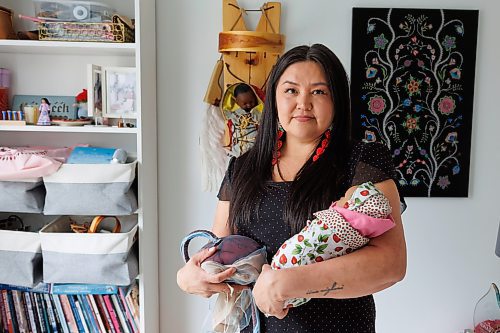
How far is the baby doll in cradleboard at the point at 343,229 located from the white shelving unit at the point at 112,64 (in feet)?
3.07

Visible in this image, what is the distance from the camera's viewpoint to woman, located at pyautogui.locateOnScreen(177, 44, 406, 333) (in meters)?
1.04

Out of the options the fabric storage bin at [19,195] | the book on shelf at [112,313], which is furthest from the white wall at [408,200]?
the fabric storage bin at [19,195]

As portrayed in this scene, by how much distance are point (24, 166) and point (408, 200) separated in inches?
55.8

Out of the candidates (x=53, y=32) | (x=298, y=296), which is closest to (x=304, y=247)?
(x=298, y=296)

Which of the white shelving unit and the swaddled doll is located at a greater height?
the white shelving unit

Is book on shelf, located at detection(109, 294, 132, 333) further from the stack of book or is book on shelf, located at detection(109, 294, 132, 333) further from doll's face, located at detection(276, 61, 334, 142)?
doll's face, located at detection(276, 61, 334, 142)

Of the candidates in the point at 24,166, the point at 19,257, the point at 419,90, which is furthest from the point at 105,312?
the point at 419,90

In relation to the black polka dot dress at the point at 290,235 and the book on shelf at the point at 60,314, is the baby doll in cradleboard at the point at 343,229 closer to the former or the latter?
the black polka dot dress at the point at 290,235

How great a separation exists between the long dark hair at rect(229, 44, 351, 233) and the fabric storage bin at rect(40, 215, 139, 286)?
63 centimetres

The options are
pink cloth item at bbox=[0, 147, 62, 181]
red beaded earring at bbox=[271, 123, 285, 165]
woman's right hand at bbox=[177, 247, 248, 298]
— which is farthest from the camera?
pink cloth item at bbox=[0, 147, 62, 181]

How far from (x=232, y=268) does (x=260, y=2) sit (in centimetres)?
122

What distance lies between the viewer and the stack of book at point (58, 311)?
6.09 feet

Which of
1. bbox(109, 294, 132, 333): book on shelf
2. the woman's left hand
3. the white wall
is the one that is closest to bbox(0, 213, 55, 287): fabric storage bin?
bbox(109, 294, 132, 333): book on shelf

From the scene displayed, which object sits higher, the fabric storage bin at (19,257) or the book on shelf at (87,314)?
the fabric storage bin at (19,257)
